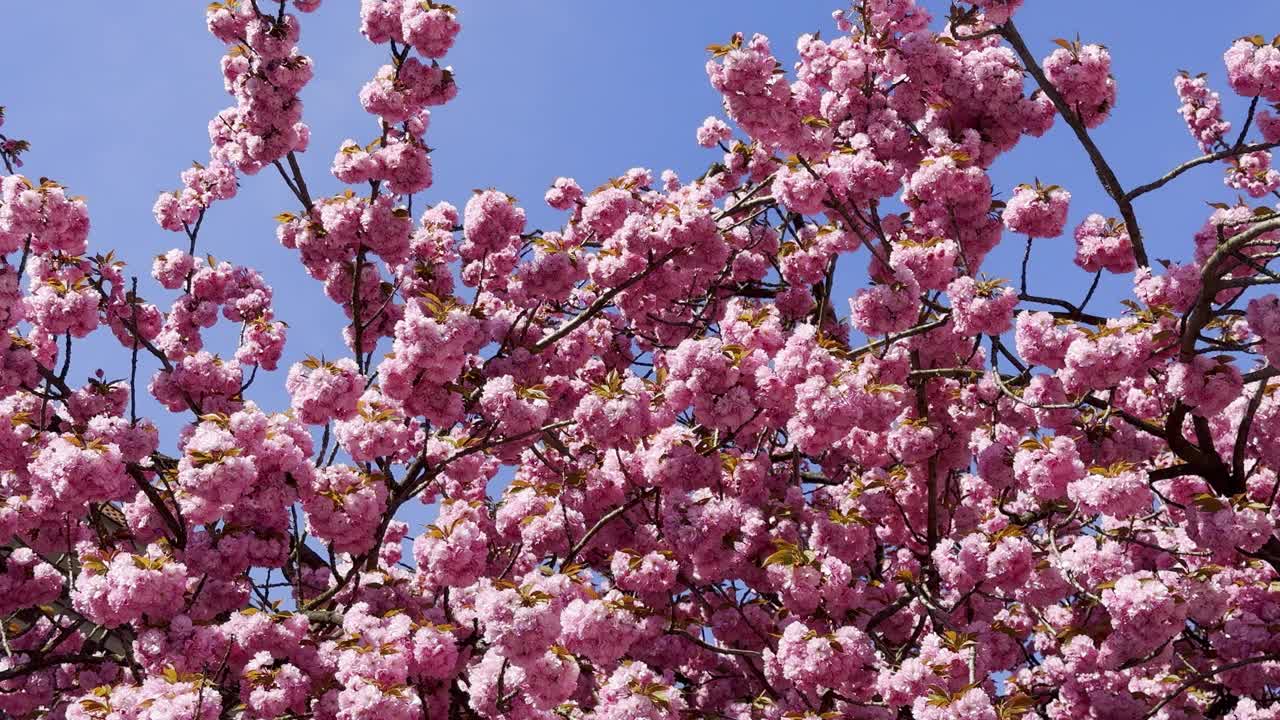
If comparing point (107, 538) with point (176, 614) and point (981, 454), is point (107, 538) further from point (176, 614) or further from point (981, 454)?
point (981, 454)

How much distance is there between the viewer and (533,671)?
5637 mm

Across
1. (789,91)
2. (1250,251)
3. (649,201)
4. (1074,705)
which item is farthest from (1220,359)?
(649,201)

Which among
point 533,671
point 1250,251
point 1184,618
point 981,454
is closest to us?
point 533,671

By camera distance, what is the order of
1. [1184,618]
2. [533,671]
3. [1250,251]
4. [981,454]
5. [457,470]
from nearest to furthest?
[533,671] → [1184,618] → [1250,251] → [981,454] → [457,470]

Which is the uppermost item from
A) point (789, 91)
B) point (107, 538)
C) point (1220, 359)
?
point (789, 91)

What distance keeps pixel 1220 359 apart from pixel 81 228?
7.26 metres

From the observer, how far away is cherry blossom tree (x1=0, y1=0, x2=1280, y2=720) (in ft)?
20.0

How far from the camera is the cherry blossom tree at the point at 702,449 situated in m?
6.08

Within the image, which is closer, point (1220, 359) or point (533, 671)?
point (533, 671)

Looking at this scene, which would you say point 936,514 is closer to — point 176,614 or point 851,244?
point 851,244

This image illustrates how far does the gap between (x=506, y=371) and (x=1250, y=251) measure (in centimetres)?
502

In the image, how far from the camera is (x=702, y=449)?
6891mm

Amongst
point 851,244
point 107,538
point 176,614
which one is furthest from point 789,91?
point 107,538

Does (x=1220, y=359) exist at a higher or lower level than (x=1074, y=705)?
higher
